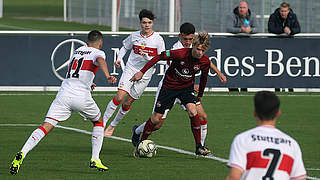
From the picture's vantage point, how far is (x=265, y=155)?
6082 mm

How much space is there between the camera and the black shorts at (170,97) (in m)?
11.8

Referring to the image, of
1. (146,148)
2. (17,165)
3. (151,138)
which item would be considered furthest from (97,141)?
(151,138)

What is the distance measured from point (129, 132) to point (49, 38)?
6.25 meters

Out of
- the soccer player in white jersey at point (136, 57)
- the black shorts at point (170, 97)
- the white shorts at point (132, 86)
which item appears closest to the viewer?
the black shorts at point (170, 97)

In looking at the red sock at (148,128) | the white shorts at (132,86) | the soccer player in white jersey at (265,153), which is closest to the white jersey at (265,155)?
the soccer player in white jersey at (265,153)

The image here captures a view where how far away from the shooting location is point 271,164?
6.10m

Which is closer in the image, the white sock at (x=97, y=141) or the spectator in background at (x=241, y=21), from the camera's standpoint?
the white sock at (x=97, y=141)

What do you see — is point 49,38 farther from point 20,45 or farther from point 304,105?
point 304,105

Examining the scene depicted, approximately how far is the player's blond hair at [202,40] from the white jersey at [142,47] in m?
3.01

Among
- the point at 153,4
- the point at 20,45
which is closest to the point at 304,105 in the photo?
the point at 20,45

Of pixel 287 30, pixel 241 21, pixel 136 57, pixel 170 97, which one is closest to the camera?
pixel 170 97

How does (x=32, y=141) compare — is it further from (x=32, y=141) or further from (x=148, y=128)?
(x=148, y=128)

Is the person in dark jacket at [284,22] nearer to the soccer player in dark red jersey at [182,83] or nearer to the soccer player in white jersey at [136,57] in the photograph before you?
the soccer player in white jersey at [136,57]

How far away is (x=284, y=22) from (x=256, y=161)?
14706 mm
